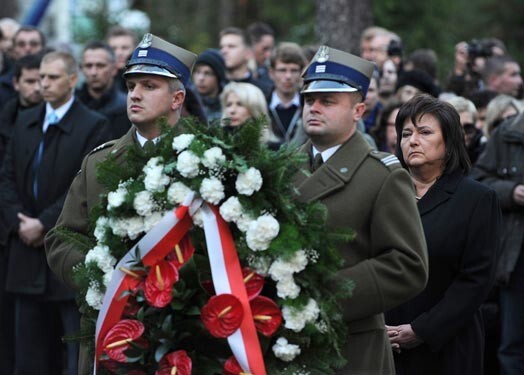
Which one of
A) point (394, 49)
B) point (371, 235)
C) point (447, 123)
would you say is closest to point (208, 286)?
point (371, 235)

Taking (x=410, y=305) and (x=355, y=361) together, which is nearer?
(x=355, y=361)

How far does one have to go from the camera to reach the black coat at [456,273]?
5.82 m

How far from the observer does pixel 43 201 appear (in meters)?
8.25

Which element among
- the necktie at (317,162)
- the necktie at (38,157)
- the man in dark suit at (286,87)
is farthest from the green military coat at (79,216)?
the man in dark suit at (286,87)

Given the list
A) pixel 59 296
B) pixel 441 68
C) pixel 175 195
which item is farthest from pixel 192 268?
pixel 441 68

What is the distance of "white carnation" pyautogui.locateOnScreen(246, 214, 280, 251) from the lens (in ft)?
13.8

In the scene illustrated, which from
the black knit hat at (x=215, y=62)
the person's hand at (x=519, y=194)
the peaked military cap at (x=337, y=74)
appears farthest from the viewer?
the black knit hat at (x=215, y=62)

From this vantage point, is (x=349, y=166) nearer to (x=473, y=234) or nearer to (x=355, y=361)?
(x=355, y=361)

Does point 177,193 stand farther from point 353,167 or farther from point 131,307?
point 353,167

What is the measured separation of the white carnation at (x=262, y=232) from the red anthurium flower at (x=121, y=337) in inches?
22.3

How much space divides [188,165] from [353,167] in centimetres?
89

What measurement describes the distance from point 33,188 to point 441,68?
11.9 metres

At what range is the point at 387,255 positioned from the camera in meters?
4.64

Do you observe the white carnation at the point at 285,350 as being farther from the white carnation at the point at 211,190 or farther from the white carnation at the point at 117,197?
the white carnation at the point at 117,197
